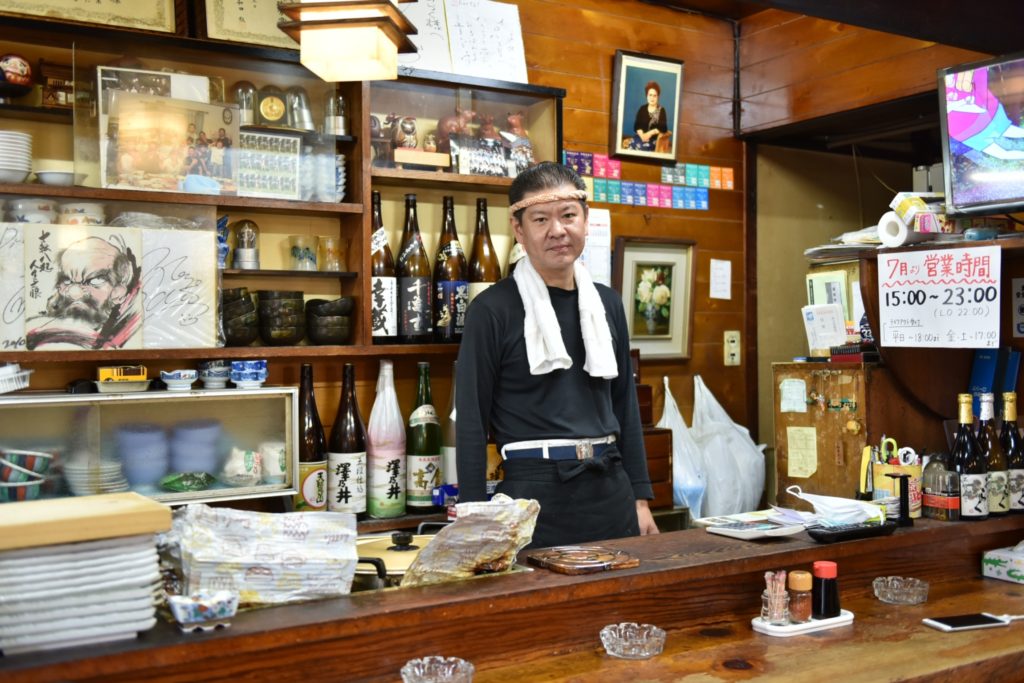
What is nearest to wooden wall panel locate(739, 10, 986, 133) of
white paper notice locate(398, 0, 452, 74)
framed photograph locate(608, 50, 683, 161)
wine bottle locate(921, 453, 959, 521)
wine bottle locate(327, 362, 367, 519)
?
framed photograph locate(608, 50, 683, 161)

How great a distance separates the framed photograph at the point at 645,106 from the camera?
4375mm

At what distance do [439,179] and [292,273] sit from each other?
→ 0.63 metres

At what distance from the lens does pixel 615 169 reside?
439 centimetres

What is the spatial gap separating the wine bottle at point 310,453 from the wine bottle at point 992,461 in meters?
2.02

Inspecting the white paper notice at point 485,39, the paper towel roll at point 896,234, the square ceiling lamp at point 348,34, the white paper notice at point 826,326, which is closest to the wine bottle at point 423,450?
the white paper notice at point 485,39

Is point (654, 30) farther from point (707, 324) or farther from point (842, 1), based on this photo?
point (842, 1)

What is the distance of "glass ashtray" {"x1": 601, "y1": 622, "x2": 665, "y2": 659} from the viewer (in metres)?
1.72

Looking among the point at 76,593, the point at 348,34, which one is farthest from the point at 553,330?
the point at 76,593

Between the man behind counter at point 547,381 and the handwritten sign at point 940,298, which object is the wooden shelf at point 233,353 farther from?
the handwritten sign at point 940,298

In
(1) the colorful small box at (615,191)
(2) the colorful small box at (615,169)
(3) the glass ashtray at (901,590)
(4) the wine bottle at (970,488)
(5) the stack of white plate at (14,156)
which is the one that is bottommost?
(3) the glass ashtray at (901,590)

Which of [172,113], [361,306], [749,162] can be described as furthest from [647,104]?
[172,113]

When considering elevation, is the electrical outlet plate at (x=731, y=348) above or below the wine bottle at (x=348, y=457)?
above

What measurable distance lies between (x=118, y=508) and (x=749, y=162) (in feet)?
13.1

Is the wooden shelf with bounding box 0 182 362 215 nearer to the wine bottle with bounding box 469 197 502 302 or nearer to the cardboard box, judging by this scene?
the wine bottle with bounding box 469 197 502 302
